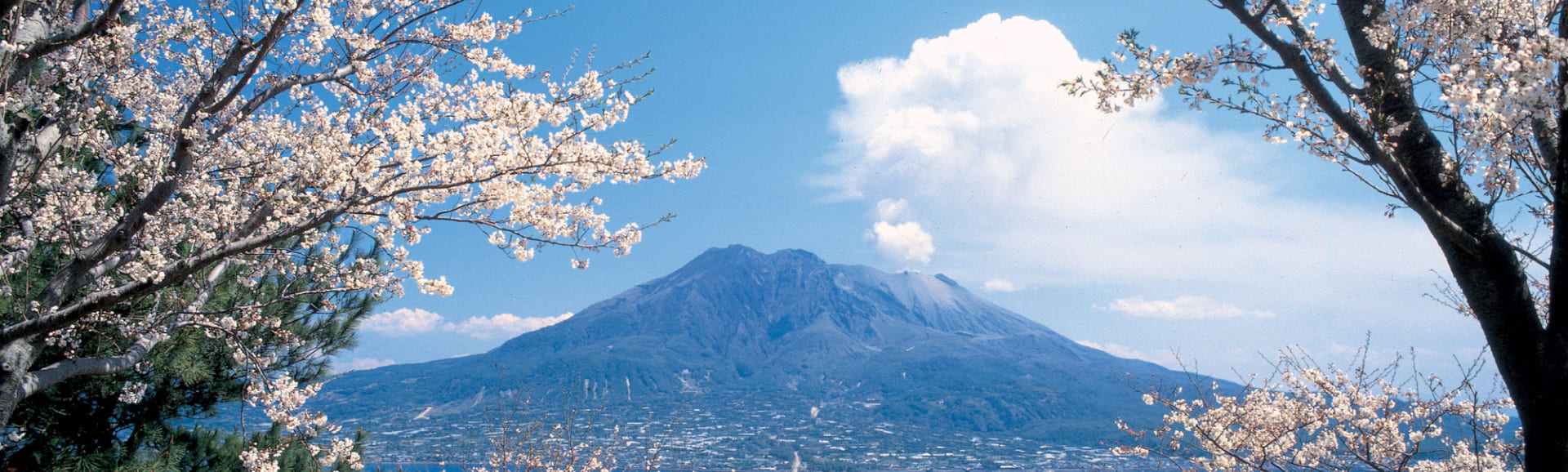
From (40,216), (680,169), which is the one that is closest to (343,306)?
(40,216)

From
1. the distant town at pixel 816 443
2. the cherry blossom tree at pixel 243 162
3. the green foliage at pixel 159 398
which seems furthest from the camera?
the distant town at pixel 816 443

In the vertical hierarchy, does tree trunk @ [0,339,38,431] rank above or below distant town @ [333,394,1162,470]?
above

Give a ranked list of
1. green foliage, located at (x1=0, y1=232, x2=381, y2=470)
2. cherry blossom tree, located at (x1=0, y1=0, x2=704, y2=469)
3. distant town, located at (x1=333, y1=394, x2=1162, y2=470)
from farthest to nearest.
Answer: distant town, located at (x1=333, y1=394, x2=1162, y2=470), green foliage, located at (x1=0, y1=232, x2=381, y2=470), cherry blossom tree, located at (x1=0, y1=0, x2=704, y2=469)

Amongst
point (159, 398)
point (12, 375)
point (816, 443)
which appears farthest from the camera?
point (816, 443)

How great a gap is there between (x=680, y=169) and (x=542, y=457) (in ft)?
15.1

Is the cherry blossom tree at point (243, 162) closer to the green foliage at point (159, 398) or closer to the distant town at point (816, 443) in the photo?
the green foliage at point (159, 398)

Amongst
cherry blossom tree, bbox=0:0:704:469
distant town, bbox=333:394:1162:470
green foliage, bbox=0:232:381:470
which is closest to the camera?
cherry blossom tree, bbox=0:0:704:469

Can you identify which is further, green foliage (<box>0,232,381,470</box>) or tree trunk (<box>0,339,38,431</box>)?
green foliage (<box>0,232,381,470</box>)

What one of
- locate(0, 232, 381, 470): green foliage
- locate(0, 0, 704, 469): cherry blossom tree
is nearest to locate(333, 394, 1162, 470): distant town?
locate(0, 232, 381, 470): green foliage

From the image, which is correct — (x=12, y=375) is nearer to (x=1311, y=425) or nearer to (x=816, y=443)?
(x=1311, y=425)

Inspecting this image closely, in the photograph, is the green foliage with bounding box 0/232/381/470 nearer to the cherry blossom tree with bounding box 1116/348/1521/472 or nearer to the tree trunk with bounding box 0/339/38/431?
the tree trunk with bounding box 0/339/38/431

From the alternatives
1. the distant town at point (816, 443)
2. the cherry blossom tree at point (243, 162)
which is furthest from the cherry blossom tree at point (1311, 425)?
the distant town at point (816, 443)

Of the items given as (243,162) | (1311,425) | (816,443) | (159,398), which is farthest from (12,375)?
(816,443)

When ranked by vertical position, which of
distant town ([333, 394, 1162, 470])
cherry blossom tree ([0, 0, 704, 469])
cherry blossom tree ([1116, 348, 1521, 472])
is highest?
cherry blossom tree ([0, 0, 704, 469])
